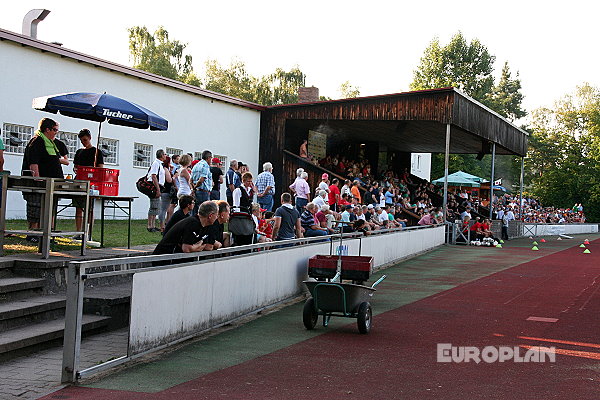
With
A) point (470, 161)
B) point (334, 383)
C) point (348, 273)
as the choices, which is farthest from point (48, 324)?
point (470, 161)

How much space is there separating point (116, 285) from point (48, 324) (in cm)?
178

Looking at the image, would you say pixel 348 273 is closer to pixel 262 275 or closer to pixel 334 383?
pixel 262 275

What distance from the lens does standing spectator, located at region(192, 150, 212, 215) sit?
1458 centimetres

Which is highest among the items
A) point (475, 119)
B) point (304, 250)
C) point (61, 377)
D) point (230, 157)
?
point (475, 119)

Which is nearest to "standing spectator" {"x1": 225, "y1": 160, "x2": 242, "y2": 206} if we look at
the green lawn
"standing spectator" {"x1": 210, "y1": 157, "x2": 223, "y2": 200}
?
"standing spectator" {"x1": 210, "y1": 157, "x2": 223, "y2": 200}

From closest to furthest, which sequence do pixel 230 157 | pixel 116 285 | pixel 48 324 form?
pixel 48 324
pixel 116 285
pixel 230 157

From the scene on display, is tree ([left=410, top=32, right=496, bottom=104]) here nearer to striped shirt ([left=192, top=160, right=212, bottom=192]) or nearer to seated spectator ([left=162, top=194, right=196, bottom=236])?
striped shirt ([left=192, top=160, right=212, bottom=192])

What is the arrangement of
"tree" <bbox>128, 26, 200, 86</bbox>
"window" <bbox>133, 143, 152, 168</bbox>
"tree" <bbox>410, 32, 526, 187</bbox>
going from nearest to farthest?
1. "window" <bbox>133, 143, 152, 168</bbox>
2. "tree" <bbox>128, 26, 200, 86</bbox>
3. "tree" <bbox>410, 32, 526, 187</bbox>

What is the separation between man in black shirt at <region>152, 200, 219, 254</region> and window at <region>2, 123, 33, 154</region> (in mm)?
11008

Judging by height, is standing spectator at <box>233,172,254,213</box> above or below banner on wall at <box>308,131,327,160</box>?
below

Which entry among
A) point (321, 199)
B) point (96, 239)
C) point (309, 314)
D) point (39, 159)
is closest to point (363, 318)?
point (309, 314)

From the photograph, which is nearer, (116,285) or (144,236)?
(116,285)

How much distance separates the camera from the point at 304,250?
13344 millimetres

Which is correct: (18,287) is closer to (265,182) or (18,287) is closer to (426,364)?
(426,364)
